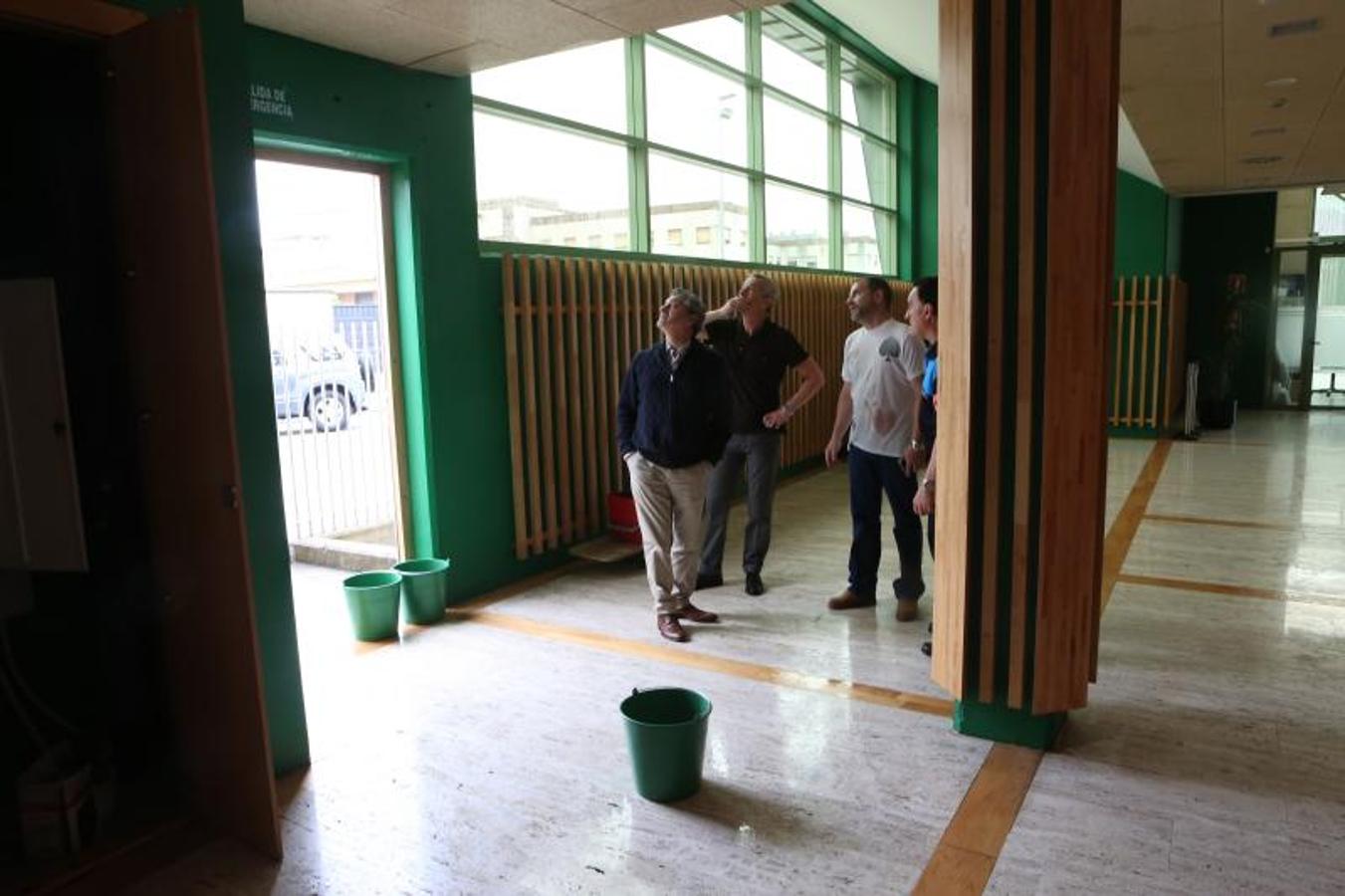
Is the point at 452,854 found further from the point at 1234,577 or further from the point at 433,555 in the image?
the point at 1234,577

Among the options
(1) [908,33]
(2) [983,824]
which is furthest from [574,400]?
(1) [908,33]

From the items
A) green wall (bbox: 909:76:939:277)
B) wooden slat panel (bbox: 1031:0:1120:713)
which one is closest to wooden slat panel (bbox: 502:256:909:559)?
wooden slat panel (bbox: 1031:0:1120:713)

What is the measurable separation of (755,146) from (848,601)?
555 cm

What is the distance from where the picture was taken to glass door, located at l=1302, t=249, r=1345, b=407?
45.3 ft

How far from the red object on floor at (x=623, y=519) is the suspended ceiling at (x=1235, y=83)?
3.84m

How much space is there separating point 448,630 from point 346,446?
2.18m

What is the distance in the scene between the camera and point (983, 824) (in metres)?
2.70

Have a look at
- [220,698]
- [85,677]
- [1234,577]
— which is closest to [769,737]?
[220,698]

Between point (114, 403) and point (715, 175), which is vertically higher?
point (715, 175)

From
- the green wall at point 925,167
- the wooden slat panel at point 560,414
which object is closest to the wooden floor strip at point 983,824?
the wooden slat panel at point 560,414

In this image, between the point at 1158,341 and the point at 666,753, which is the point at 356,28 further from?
the point at 1158,341

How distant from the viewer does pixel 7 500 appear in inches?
105

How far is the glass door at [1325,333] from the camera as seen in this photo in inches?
544

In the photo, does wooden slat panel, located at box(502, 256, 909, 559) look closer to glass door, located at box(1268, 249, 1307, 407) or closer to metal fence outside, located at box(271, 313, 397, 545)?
metal fence outside, located at box(271, 313, 397, 545)
